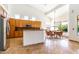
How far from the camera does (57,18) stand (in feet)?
42.2

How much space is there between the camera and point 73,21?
801 centimetres

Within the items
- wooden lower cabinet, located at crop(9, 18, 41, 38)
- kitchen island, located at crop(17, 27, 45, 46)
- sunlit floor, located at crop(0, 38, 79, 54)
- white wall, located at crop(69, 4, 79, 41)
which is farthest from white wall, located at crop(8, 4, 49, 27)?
sunlit floor, located at crop(0, 38, 79, 54)

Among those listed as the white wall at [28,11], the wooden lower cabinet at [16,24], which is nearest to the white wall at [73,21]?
the white wall at [28,11]

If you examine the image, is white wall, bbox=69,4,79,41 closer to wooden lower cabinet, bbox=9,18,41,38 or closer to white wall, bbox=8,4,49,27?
white wall, bbox=8,4,49,27

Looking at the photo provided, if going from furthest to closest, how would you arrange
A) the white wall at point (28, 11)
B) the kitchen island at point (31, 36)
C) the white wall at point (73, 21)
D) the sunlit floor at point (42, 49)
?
the white wall at point (28, 11)
the white wall at point (73, 21)
the kitchen island at point (31, 36)
the sunlit floor at point (42, 49)

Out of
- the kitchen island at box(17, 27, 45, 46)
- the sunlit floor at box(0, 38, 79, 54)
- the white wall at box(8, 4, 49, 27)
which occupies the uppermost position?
the white wall at box(8, 4, 49, 27)

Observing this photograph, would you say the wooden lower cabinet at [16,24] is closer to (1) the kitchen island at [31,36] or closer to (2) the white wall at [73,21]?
(1) the kitchen island at [31,36]

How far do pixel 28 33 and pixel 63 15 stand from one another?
6.97 metres

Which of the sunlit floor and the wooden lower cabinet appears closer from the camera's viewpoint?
the sunlit floor

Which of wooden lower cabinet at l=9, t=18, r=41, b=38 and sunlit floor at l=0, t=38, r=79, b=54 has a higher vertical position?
wooden lower cabinet at l=9, t=18, r=41, b=38

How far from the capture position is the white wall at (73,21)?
25.1ft

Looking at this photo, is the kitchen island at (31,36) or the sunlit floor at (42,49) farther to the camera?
the kitchen island at (31,36)

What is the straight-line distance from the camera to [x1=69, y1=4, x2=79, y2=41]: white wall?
7654mm

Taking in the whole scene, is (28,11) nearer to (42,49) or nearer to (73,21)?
(73,21)
